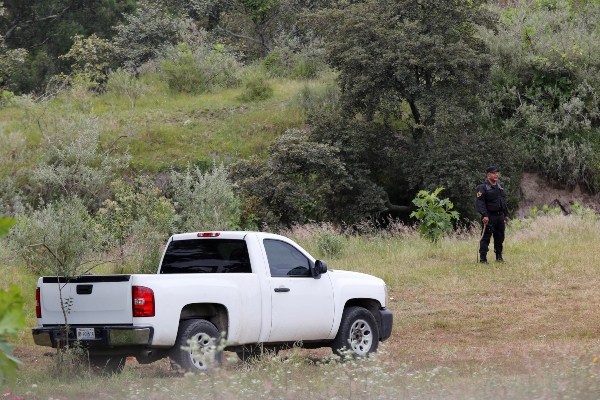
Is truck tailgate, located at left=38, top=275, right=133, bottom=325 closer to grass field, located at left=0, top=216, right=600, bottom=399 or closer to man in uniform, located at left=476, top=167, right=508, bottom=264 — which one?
grass field, located at left=0, top=216, right=600, bottom=399

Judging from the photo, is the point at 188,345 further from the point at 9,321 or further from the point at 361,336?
the point at 9,321

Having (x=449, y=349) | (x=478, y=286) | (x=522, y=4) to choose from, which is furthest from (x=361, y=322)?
(x=522, y=4)

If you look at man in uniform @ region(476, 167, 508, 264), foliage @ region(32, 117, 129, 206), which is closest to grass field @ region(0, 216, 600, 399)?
man in uniform @ region(476, 167, 508, 264)

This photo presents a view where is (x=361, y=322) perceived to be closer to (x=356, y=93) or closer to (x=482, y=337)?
(x=482, y=337)

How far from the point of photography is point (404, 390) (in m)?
7.69

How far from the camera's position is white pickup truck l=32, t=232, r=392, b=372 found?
8.89m

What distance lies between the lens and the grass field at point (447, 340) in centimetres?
771

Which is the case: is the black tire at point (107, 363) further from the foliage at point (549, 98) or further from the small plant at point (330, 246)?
the foliage at point (549, 98)

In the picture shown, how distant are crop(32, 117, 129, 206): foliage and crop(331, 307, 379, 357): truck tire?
555 cm

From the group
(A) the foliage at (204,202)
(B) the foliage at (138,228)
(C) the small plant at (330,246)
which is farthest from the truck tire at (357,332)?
(C) the small plant at (330,246)

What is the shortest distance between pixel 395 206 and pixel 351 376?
23.0 metres

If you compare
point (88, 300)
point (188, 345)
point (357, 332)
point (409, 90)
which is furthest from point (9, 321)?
point (409, 90)

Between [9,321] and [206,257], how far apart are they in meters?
6.79

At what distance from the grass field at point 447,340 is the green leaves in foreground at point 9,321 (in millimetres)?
3028
